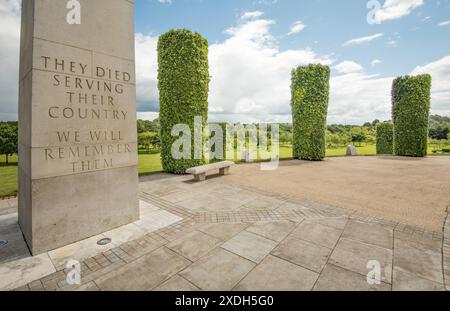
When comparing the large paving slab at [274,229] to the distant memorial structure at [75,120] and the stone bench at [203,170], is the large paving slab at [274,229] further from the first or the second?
the stone bench at [203,170]

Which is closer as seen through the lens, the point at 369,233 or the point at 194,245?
the point at 194,245

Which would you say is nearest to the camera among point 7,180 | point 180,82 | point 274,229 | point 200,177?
point 274,229

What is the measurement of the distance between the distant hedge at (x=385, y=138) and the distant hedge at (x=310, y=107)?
10.4 meters

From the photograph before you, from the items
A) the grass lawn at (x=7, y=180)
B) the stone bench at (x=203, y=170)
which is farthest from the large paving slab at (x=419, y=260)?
the grass lawn at (x=7, y=180)

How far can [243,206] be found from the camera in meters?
5.72

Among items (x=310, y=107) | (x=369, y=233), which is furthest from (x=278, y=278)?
(x=310, y=107)

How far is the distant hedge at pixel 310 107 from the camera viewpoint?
540 inches

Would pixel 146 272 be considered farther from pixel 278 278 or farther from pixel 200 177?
pixel 200 177

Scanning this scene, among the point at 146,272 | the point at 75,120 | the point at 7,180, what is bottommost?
the point at 146,272

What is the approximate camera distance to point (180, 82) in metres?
9.43

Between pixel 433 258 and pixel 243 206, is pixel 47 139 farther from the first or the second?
pixel 433 258

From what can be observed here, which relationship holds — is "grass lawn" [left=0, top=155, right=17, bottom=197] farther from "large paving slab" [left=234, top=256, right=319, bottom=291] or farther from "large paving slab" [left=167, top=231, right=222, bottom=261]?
"large paving slab" [left=234, top=256, right=319, bottom=291]

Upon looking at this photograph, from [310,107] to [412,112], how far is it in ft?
28.9
